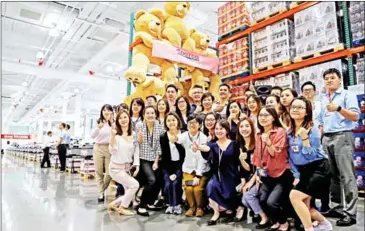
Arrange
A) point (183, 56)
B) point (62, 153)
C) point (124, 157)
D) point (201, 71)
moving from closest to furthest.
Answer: point (124, 157), point (183, 56), point (201, 71), point (62, 153)

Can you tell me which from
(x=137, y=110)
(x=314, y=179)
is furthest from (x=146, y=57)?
(x=314, y=179)

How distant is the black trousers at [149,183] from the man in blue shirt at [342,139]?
1.86m

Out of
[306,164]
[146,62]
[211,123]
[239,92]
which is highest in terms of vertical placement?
[146,62]

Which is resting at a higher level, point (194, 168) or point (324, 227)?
point (194, 168)

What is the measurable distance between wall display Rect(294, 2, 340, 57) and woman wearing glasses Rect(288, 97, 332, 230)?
83.0 inches

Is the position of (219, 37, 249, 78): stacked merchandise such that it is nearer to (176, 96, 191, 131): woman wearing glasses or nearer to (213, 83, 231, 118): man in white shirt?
(213, 83, 231, 118): man in white shirt

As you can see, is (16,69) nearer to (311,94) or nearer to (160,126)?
(160,126)

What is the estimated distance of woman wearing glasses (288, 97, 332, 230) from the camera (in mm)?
2270

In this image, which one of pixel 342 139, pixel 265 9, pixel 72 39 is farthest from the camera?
pixel 72 39

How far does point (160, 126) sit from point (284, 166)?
1479 millimetres

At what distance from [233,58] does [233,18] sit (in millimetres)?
779

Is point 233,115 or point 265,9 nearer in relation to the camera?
point 233,115

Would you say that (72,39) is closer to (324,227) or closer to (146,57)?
(146,57)

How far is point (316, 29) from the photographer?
4.09 m
